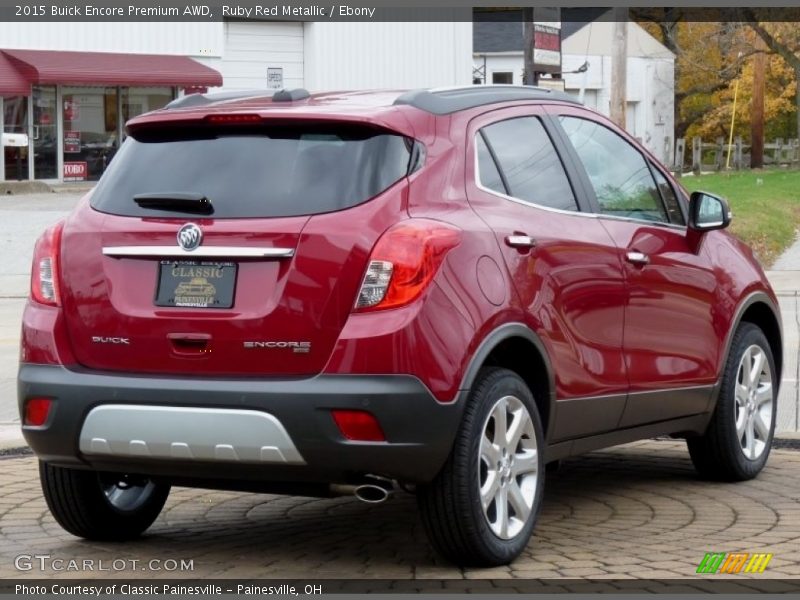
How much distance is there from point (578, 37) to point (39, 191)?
38466 mm

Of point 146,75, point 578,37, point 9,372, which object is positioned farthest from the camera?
point 578,37

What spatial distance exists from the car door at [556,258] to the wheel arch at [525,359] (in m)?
0.05

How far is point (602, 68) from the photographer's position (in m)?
72.8

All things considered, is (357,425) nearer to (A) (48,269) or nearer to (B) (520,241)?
(B) (520,241)

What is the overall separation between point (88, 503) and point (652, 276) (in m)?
2.54

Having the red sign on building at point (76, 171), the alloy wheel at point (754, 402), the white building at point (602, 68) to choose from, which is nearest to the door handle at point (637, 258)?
the alloy wheel at point (754, 402)

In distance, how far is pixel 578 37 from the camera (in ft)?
244

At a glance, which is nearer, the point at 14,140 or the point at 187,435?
the point at 187,435

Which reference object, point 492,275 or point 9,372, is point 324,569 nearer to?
point 492,275

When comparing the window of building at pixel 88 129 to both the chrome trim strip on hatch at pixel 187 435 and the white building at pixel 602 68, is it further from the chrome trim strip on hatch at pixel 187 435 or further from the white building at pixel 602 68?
the chrome trim strip on hatch at pixel 187 435

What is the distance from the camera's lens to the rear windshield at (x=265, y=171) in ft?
18.9

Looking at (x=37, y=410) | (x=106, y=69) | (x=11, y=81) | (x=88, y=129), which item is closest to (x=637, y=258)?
(x=37, y=410)

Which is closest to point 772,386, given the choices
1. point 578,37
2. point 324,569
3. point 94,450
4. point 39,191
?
point 324,569

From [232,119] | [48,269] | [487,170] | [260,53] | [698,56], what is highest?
[698,56]
